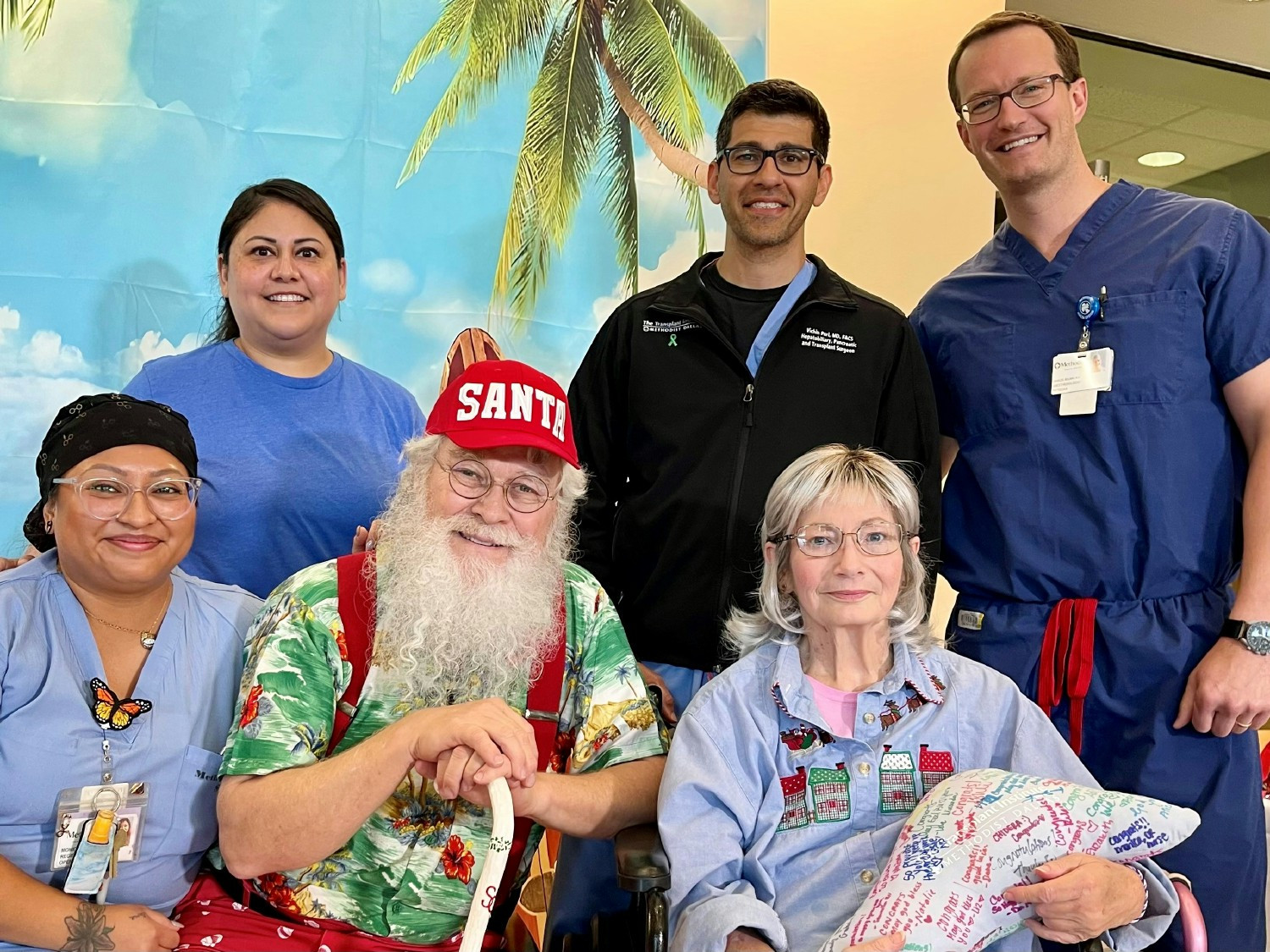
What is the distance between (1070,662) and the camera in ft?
7.34

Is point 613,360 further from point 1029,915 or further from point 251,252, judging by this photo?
point 1029,915

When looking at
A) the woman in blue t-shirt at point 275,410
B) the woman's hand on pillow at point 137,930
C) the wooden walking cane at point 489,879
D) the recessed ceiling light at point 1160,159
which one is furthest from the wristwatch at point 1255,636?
the recessed ceiling light at point 1160,159

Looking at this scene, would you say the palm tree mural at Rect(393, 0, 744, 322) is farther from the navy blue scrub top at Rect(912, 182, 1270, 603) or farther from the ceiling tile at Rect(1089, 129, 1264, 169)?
the ceiling tile at Rect(1089, 129, 1264, 169)

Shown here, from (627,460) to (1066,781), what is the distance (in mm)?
1206

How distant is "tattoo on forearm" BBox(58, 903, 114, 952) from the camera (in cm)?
173

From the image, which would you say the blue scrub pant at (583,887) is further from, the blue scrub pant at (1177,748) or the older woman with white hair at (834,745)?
the blue scrub pant at (1177,748)

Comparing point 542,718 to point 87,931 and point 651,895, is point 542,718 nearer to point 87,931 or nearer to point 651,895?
point 651,895

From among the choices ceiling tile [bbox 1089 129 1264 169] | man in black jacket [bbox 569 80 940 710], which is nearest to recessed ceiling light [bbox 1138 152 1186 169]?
ceiling tile [bbox 1089 129 1264 169]

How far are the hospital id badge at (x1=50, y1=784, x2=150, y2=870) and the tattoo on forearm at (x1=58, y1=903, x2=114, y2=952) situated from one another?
0.09 metres

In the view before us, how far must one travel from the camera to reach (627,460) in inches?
102

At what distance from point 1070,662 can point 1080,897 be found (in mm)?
723

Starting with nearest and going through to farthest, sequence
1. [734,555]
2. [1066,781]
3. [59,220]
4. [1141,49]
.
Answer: [1066,781]
[734,555]
[59,220]
[1141,49]

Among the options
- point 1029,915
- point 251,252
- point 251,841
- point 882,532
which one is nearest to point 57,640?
point 251,841

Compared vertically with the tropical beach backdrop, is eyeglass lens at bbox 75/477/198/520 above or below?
below
